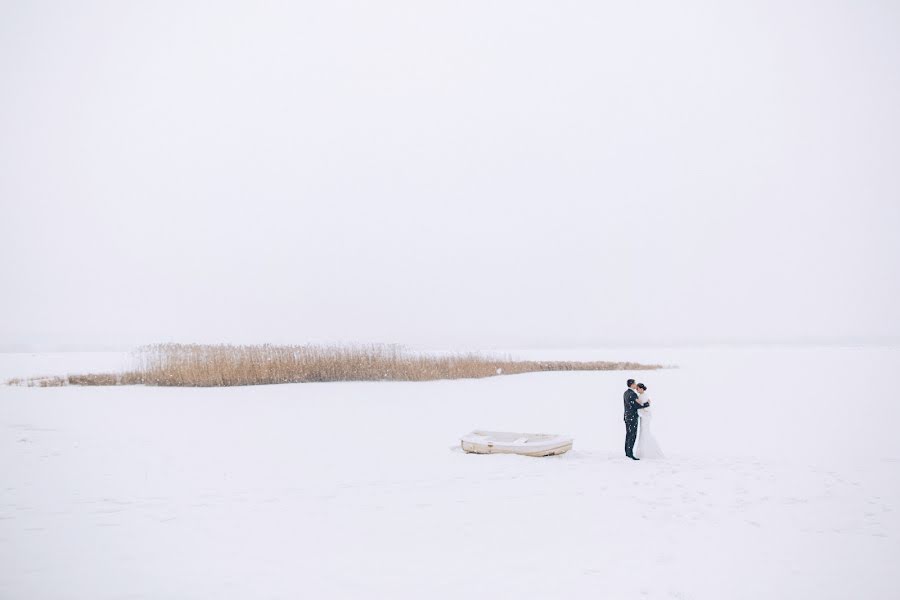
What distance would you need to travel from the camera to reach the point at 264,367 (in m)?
21.5

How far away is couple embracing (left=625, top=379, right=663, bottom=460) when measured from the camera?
910cm

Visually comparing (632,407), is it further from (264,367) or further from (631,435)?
(264,367)

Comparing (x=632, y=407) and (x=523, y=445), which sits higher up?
(x=632, y=407)

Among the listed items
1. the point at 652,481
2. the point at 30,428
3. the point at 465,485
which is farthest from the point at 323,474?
the point at 30,428

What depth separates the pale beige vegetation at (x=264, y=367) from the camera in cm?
2091

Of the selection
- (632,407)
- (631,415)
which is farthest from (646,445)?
(632,407)

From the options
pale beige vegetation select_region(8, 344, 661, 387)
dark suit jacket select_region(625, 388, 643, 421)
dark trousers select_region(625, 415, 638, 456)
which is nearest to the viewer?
dark trousers select_region(625, 415, 638, 456)

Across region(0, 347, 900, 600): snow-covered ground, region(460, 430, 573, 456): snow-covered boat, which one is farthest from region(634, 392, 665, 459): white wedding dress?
region(460, 430, 573, 456): snow-covered boat

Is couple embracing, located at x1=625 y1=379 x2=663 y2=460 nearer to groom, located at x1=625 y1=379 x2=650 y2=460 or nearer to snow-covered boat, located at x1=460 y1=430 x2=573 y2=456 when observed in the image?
groom, located at x1=625 y1=379 x2=650 y2=460

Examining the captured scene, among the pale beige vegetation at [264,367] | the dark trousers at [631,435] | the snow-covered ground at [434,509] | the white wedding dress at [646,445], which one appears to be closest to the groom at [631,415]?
the dark trousers at [631,435]

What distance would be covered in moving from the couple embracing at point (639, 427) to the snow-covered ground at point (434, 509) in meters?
0.29

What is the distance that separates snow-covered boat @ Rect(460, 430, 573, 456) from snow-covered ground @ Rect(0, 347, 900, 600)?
208 mm

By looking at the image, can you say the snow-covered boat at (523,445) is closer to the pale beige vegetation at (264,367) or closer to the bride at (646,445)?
the bride at (646,445)

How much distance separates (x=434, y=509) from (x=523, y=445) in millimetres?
2926
